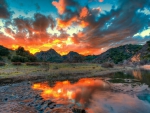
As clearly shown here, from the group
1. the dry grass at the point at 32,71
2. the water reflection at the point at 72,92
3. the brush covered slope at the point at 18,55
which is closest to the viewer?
the water reflection at the point at 72,92

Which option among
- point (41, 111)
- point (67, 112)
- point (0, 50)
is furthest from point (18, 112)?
point (0, 50)

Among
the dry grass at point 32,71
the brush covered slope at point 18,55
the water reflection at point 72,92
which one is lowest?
the water reflection at point 72,92

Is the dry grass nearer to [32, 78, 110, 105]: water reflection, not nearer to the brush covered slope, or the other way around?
the brush covered slope

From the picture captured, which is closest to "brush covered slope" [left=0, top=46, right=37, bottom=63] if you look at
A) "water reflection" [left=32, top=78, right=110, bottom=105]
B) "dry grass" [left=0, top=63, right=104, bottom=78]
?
"dry grass" [left=0, top=63, right=104, bottom=78]

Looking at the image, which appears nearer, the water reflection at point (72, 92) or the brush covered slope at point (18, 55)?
the water reflection at point (72, 92)

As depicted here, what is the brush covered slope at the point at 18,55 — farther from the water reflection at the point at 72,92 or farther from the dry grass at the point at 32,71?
the water reflection at the point at 72,92

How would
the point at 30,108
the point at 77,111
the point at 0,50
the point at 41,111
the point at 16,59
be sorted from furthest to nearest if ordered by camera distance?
the point at 0,50 < the point at 16,59 < the point at 30,108 < the point at 41,111 < the point at 77,111

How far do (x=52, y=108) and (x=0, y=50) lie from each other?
9396cm

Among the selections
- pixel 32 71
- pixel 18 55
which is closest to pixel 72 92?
pixel 32 71

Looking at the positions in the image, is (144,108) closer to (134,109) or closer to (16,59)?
(134,109)

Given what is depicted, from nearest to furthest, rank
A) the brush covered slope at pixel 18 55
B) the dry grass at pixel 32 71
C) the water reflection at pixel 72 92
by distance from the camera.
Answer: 1. the water reflection at pixel 72 92
2. the dry grass at pixel 32 71
3. the brush covered slope at pixel 18 55

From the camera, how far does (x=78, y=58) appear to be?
139 meters

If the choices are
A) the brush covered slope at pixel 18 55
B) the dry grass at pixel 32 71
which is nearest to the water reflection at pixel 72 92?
the dry grass at pixel 32 71

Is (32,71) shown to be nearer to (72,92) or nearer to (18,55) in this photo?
(72,92)
